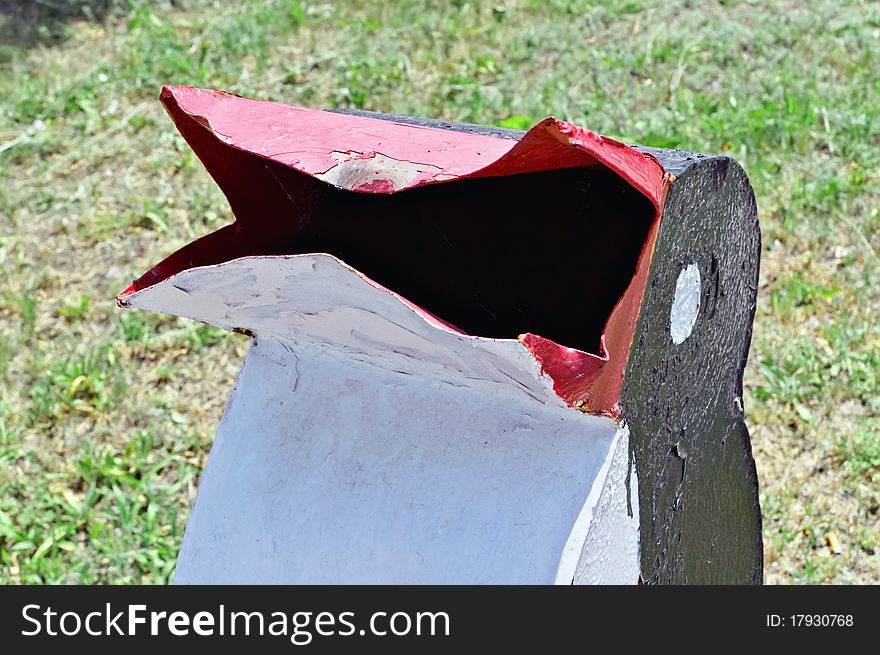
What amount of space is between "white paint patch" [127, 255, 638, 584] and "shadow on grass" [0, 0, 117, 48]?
4.06 meters

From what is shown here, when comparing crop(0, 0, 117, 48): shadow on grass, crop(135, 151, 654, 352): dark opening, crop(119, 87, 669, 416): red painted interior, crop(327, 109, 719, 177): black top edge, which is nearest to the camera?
crop(119, 87, 669, 416): red painted interior

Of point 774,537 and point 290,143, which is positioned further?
point 774,537

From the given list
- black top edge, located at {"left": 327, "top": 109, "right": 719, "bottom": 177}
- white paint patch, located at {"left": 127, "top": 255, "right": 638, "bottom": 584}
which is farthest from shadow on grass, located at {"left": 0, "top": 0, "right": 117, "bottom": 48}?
white paint patch, located at {"left": 127, "top": 255, "right": 638, "bottom": 584}

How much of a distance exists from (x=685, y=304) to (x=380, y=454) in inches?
20.2

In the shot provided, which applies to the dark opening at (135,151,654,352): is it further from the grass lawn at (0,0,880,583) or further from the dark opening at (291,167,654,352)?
the grass lawn at (0,0,880,583)

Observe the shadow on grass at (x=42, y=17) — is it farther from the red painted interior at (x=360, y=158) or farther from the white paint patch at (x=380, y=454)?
the white paint patch at (x=380, y=454)

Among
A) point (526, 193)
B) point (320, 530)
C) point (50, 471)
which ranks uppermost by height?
point (50, 471)

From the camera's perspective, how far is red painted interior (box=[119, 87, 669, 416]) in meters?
1.25

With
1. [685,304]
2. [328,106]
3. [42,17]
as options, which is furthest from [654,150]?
[42,17]

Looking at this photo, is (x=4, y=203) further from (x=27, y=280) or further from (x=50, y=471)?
(x=50, y=471)

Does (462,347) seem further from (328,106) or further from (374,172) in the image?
(328,106)

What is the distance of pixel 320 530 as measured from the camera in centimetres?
154

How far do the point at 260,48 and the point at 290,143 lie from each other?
350cm

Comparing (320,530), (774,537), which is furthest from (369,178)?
(774,537)
